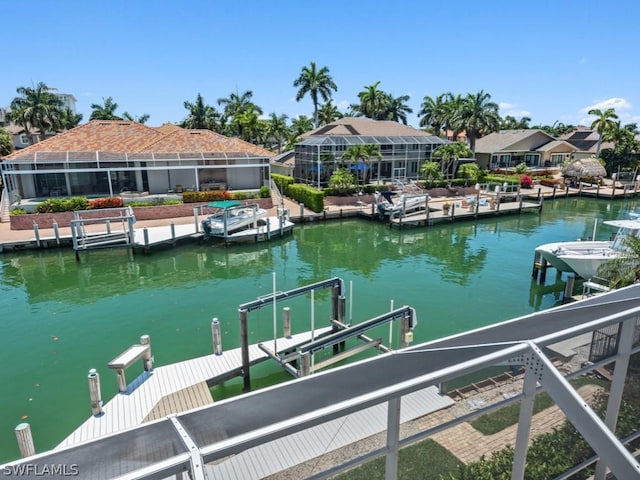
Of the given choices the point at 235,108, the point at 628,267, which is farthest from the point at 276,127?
the point at 628,267

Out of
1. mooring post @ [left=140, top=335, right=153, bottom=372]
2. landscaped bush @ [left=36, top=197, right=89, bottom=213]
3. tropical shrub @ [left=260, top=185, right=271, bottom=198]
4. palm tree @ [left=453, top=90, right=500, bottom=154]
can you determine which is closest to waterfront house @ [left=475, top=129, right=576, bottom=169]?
palm tree @ [left=453, top=90, right=500, bottom=154]

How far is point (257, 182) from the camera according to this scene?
126 ft

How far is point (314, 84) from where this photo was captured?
56688 mm

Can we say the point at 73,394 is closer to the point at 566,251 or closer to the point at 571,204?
the point at 566,251

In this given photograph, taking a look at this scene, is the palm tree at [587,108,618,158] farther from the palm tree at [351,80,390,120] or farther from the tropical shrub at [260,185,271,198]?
the tropical shrub at [260,185,271,198]

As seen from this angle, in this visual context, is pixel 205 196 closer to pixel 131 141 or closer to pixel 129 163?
pixel 129 163

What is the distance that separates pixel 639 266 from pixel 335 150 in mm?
29835

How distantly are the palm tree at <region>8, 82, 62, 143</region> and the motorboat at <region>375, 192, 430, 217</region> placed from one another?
122 ft

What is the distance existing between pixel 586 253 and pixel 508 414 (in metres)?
16.8

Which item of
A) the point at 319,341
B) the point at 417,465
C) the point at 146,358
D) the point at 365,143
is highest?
the point at 365,143

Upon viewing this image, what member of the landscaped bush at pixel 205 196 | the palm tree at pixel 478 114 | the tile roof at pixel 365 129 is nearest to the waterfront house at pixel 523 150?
the palm tree at pixel 478 114

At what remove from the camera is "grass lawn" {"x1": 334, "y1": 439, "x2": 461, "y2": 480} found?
11.5ft

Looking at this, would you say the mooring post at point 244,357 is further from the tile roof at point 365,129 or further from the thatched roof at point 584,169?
the thatched roof at point 584,169

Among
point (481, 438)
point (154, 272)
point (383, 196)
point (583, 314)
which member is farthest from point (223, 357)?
point (383, 196)
